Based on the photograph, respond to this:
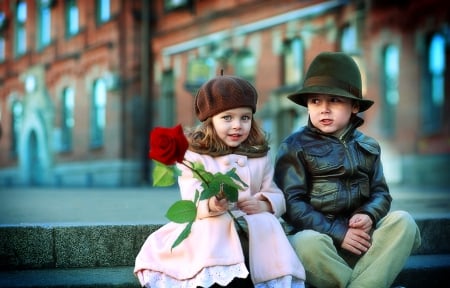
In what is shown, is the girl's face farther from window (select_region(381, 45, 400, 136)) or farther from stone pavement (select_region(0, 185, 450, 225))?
window (select_region(381, 45, 400, 136))

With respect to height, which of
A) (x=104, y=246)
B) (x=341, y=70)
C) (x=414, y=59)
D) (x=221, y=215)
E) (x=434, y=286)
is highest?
(x=414, y=59)

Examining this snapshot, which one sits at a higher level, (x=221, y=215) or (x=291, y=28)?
(x=291, y=28)

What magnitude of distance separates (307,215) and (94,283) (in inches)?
44.3

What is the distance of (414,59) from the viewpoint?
1473 cm

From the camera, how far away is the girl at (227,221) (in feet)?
10.8

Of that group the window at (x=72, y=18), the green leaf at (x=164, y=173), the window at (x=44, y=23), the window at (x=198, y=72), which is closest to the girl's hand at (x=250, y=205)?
the green leaf at (x=164, y=173)

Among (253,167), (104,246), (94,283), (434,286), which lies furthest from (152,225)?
(434,286)

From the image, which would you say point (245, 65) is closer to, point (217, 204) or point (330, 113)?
point (330, 113)

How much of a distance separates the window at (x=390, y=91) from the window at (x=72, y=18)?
10937 millimetres

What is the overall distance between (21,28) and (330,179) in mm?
22990

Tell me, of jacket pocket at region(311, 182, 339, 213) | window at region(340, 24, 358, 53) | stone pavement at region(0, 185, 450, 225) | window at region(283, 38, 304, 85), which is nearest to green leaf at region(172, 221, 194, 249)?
jacket pocket at region(311, 182, 339, 213)

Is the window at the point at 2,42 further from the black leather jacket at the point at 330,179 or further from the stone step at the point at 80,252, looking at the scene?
the black leather jacket at the point at 330,179

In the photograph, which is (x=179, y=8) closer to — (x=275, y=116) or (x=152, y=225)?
(x=275, y=116)

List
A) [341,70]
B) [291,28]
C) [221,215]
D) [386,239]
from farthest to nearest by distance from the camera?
[291,28]
[341,70]
[386,239]
[221,215]
